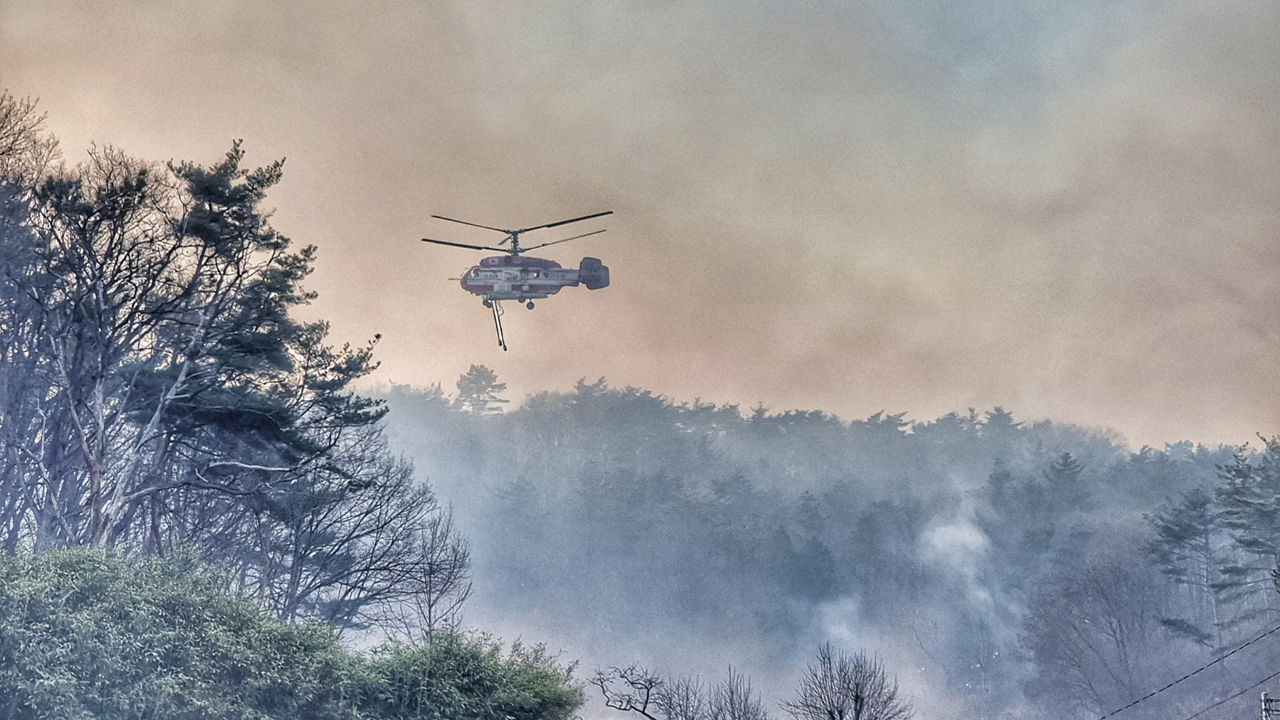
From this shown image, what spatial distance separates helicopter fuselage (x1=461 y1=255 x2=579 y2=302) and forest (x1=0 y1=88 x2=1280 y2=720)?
6424mm

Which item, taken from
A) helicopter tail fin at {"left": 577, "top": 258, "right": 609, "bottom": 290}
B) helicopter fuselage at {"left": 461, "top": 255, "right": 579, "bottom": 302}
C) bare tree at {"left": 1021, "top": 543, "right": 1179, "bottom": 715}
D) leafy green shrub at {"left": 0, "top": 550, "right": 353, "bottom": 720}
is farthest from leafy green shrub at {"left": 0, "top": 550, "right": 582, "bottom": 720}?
bare tree at {"left": 1021, "top": 543, "right": 1179, "bottom": 715}

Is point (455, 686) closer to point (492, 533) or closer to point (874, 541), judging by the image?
point (492, 533)

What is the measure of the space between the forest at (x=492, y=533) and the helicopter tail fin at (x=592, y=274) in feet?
30.0

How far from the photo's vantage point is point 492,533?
61.7m

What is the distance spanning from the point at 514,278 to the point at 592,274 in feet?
9.09

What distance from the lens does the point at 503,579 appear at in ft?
197

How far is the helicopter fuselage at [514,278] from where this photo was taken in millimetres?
34500

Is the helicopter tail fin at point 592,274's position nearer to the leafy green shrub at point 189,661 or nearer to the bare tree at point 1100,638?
the leafy green shrub at point 189,661

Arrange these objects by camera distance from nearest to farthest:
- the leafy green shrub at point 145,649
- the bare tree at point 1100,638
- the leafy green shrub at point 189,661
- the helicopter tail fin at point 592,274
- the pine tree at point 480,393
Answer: the leafy green shrub at point 145,649 → the leafy green shrub at point 189,661 → the helicopter tail fin at point 592,274 → the bare tree at point 1100,638 → the pine tree at point 480,393

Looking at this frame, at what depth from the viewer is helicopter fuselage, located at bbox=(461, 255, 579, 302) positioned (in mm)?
34500

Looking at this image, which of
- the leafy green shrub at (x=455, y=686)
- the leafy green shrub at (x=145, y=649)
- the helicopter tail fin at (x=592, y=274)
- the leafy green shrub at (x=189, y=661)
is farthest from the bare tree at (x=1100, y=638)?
the leafy green shrub at (x=145, y=649)

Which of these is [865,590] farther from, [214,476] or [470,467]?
[214,476]

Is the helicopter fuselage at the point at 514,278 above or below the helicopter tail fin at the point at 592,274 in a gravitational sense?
below

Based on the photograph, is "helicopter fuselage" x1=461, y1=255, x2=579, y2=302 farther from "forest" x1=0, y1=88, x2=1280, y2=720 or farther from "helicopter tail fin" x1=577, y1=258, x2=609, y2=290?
"forest" x1=0, y1=88, x2=1280, y2=720
